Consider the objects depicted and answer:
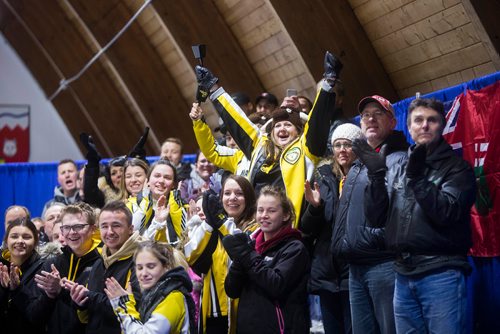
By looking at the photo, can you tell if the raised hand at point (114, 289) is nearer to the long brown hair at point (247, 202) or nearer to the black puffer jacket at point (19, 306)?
the long brown hair at point (247, 202)

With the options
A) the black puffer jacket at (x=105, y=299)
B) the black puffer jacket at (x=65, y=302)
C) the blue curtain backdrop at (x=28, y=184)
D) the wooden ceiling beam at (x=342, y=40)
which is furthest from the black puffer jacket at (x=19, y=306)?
the blue curtain backdrop at (x=28, y=184)

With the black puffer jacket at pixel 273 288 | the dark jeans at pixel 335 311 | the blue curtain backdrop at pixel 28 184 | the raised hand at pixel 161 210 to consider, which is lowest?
the dark jeans at pixel 335 311

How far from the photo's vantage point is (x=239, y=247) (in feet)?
14.0

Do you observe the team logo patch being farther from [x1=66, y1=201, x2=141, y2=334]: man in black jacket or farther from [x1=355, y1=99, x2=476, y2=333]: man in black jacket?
[x1=355, y1=99, x2=476, y2=333]: man in black jacket

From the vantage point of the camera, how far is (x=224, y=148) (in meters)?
5.88

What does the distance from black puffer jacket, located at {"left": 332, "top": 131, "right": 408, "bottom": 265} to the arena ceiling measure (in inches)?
64.8

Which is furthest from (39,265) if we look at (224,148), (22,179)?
(22,179)

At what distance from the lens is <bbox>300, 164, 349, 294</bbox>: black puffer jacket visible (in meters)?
4.47

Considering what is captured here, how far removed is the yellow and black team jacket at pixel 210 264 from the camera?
473cm

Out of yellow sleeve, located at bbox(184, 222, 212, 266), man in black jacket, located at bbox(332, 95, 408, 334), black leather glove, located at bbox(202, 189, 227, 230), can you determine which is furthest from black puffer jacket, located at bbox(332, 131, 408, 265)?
yellow sleeve, located at bbox(184, 222, 212, 266)

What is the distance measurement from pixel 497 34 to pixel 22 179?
6.88 meters

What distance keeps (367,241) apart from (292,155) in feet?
3.71

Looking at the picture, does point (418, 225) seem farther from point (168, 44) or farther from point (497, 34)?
point (168, 44)

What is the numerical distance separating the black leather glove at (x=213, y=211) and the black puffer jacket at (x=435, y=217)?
1159 millimetres
